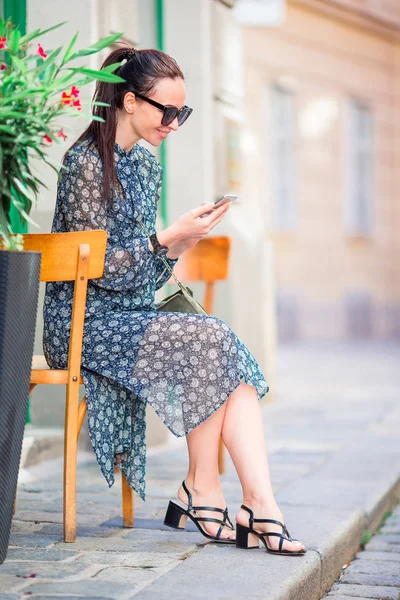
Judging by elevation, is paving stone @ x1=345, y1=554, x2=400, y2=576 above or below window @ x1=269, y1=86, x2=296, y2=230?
below

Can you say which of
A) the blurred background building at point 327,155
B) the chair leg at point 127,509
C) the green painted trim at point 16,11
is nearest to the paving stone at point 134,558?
the chair leg at point 127,509

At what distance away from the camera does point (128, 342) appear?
331cm

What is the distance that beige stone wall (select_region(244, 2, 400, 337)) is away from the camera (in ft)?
54.7

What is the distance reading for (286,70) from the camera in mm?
16781

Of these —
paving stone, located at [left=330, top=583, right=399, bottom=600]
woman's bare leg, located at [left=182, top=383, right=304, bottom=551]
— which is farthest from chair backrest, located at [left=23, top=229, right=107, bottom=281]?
paving stone, located at [left=330, top=583, right=399, bottom=600]

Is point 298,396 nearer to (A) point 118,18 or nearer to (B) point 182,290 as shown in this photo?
(A) point 118,18

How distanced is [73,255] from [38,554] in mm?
885

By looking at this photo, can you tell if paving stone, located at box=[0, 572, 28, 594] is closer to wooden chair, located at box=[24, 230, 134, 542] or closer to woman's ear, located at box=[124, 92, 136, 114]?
wooden chair, located at box=[24, 230, 134, 542]

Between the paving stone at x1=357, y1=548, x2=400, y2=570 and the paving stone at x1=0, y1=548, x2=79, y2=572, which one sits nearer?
the paving stone at x1=0, y1=548, x2=79, y2=572

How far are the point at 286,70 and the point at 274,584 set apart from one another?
577 inches

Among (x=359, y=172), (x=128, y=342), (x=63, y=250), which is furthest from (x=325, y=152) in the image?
(x=63, y=250)

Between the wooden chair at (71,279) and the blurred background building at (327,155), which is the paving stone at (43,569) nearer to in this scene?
the wooden chair at (71,279)

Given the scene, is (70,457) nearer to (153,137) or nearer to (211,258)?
(153,137)

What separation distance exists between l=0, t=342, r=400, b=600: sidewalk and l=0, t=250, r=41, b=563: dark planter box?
0.24 meters
